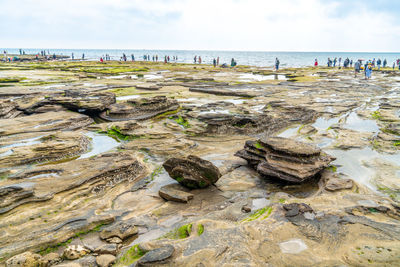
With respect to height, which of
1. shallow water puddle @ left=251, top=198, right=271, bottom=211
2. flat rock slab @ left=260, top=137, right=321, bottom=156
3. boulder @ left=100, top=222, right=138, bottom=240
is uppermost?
flat rock slab @ left=260, top=137, right=321, bottom=156

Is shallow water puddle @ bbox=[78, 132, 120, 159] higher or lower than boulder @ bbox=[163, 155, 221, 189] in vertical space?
lower

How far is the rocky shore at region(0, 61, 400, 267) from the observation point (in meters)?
4.88

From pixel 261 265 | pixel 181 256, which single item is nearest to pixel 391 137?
pixel 261 265

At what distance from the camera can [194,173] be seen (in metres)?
7.94

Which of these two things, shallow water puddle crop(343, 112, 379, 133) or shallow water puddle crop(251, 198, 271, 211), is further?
shallow water puddle crop(343, 112, 379, 133)

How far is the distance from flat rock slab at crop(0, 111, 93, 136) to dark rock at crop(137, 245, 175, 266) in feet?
36.3

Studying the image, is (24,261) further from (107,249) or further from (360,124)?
(360,124)

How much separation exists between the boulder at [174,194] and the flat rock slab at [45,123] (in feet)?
28.3

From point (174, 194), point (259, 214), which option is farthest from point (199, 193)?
point (259, 214)

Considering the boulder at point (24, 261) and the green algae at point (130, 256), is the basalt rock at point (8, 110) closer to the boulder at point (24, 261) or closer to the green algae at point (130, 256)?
the boulder at point (24, 261)

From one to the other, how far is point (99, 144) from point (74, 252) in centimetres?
770

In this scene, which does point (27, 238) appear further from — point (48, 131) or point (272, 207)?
point (48, 131)

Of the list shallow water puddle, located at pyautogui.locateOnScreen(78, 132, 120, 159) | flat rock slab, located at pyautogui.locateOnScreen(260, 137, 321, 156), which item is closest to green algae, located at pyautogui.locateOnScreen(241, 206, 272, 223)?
flat rock slab, located at pyautogui.locateOnScreen(260, 137, 321, 156)

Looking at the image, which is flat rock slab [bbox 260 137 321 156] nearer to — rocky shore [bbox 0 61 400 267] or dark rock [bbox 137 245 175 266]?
rocky shore [bbox 0 61 400 267]
